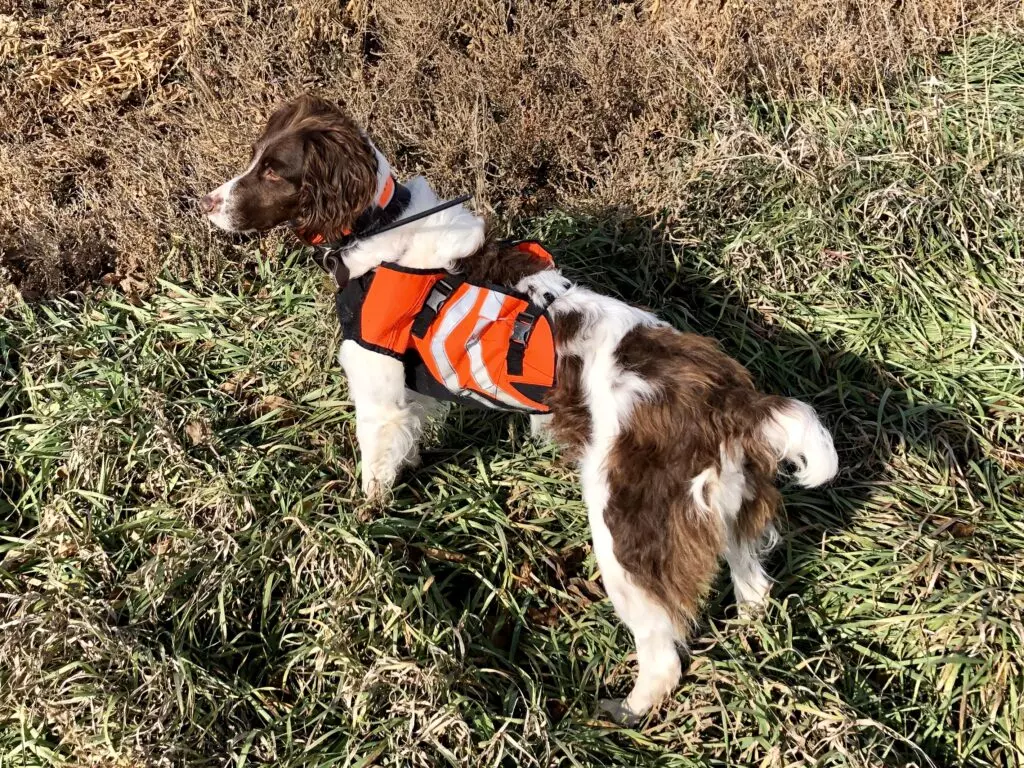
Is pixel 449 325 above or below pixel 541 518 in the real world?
above

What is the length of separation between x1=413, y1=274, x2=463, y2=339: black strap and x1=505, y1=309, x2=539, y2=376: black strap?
29 cm

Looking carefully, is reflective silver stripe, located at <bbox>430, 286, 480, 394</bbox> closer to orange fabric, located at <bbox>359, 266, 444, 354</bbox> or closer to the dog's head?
orange fabric, located at <bbox>359, 266, 444, 354</bbox>

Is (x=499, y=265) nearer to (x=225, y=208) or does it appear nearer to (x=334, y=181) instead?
(x=334, y=181)

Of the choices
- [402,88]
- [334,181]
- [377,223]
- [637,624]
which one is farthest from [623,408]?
[402,88]

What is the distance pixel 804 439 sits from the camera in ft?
7.70

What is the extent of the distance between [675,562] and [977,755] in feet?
4.05

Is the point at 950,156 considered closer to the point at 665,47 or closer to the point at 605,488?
the point at 665,47

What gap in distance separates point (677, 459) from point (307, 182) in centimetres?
155

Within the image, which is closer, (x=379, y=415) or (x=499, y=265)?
(x=499, y=265)

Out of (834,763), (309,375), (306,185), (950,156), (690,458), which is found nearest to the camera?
(690,458)

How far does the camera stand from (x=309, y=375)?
364 cm

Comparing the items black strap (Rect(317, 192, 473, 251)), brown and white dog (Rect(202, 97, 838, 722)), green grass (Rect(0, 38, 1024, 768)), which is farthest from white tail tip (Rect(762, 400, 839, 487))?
black strap (Rect(317, 192, 473, 251))

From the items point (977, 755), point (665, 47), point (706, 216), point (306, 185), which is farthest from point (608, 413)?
point (665, 47)

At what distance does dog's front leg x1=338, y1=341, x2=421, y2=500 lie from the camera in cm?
291
